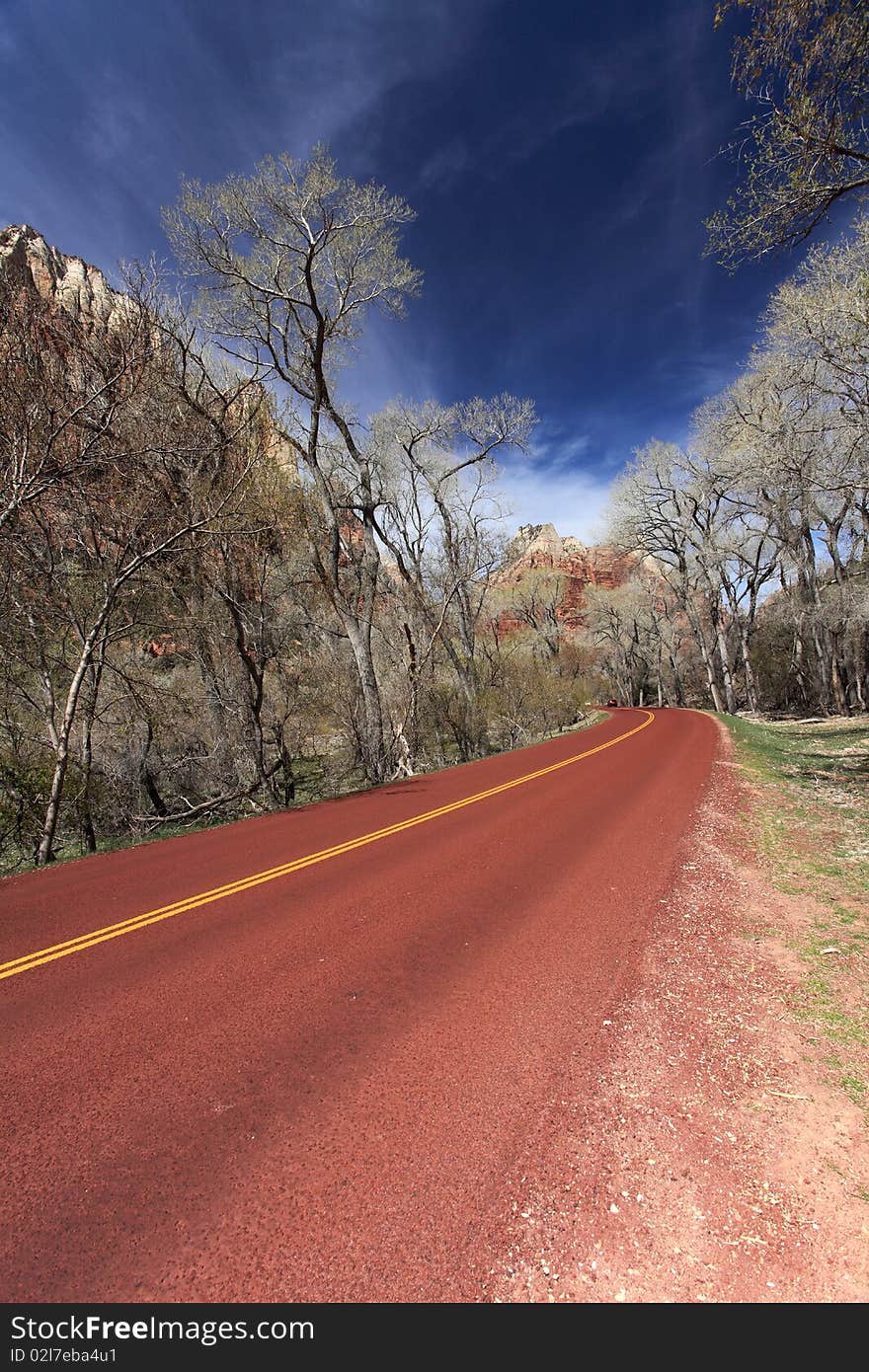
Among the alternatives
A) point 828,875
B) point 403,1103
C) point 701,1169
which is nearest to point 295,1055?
point 403,1103

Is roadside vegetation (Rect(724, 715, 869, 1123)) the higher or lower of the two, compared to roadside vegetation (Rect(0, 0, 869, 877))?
lower

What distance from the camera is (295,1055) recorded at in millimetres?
2883

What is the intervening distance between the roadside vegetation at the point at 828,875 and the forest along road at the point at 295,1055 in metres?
1.09

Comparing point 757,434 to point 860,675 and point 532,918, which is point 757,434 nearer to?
point 532,918

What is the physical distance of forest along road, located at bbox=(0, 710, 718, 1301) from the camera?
6.03 feet

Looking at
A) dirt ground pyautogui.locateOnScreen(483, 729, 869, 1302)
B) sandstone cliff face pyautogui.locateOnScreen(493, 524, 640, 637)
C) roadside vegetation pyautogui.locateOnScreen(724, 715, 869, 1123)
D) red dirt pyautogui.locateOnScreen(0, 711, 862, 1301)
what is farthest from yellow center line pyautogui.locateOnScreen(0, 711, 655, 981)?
sandstone cliff face pyautogui.locateOnScreen(493, 524, 640, 637)

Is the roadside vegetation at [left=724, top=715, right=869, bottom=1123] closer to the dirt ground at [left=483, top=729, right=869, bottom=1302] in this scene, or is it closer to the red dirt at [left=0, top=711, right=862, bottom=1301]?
the dirt ground at [left=483, top=729, right=869, bottom=1302]

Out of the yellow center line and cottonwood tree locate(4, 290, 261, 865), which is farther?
cottonwood tree locate(4, 290, 261, 865)

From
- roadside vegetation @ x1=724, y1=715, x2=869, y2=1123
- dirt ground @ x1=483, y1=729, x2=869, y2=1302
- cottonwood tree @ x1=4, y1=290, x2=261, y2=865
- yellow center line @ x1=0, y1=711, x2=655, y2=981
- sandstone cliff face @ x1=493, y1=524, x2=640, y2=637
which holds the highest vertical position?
sandstone cliff face @ x1=493, y1=524, x2=640, y2=637

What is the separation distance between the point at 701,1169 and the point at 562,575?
5224 centimetres

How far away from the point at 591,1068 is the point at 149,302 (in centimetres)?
1216

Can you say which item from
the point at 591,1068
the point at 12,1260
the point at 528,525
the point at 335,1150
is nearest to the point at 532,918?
the point at 591,1068

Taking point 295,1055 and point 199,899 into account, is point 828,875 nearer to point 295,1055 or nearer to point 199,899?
point 295,1055

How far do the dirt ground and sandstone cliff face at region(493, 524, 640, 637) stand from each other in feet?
124
